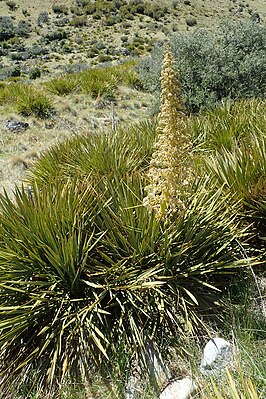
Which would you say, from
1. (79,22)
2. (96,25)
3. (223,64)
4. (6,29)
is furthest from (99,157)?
(79,22)

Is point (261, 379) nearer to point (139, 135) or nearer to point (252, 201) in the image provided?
point (252, 201)

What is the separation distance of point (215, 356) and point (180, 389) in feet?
0.99

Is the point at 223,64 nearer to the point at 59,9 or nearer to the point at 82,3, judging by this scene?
the point at 59,9

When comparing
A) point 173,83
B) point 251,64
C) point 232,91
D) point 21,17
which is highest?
point 173,83

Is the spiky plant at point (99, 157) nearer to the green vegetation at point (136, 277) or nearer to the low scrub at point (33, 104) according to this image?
the green vegetation at point (136, 277)

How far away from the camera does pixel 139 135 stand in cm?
542

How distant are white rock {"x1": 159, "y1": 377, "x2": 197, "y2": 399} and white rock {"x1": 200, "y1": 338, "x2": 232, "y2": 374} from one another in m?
0.12

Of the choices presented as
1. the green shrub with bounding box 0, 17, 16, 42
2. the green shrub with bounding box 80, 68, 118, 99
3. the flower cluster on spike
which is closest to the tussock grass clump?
the flower cluster on spike

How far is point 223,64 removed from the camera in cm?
966

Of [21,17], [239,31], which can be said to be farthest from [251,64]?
[21,17]

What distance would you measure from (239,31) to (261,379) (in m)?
10.6

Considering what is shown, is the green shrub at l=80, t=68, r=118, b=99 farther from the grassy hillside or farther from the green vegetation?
the grassy hillside

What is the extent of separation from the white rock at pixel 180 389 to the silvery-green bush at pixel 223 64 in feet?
25.6

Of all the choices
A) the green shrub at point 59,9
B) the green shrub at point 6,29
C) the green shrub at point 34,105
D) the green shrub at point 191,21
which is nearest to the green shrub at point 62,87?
the green shrub at point 34,105
